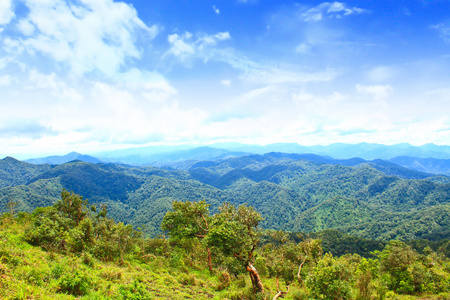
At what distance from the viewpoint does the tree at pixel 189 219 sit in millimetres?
22781

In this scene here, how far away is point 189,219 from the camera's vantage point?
23688 millimetres

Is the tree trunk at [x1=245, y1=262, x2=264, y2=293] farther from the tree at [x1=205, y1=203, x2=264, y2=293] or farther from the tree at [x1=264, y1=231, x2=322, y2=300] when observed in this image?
the tree at [x1=264, y1=231, x2=322, y2=300]

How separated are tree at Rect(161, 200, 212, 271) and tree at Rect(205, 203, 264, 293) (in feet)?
15.3

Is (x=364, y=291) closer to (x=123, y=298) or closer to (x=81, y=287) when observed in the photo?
(x=123, y=298)

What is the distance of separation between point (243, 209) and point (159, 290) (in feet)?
32.8

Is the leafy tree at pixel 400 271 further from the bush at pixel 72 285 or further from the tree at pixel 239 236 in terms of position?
the bush at pixel 72 285

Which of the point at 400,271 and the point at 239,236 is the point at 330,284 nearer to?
the point at 239,236

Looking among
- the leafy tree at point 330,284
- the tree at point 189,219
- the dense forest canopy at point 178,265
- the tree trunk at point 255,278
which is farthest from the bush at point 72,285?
the leafy tree at point 330,284

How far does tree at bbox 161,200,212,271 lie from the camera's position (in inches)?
897

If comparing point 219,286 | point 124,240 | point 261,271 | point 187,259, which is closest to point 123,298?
point 219,286

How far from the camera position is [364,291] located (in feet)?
60.2

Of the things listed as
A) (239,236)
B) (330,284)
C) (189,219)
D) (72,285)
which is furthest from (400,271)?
(72,285)

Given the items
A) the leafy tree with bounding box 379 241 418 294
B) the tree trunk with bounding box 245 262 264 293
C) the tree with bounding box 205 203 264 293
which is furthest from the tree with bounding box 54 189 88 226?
the leafy tree with bounding box 379 241 418 294

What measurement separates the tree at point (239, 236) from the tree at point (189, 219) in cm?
466
